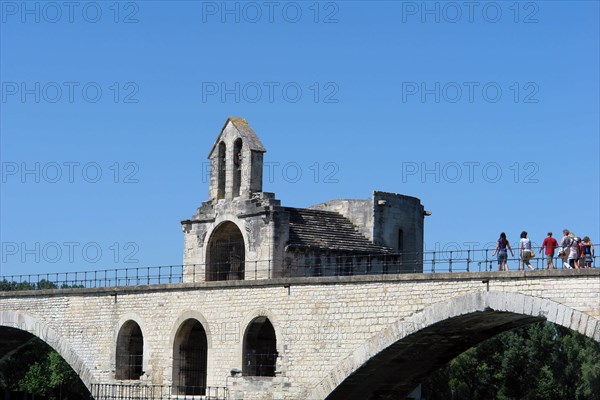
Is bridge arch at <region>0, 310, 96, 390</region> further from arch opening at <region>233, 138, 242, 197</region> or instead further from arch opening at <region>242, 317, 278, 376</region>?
arch opening at <region>233, 138, 242, 197</region>

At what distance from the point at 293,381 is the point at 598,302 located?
33.9ft

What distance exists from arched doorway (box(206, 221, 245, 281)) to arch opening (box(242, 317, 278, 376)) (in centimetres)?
384

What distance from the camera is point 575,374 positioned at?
2450 inches

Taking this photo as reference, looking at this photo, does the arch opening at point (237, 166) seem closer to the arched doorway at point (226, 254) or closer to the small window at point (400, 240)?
the arched doorway at point (226, 254)

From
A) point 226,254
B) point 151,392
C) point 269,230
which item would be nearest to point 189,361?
point 151,392

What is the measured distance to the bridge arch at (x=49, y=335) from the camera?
143 feet

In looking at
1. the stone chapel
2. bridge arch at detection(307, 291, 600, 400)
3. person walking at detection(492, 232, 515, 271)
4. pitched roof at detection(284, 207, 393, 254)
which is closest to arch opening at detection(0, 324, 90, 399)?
the stone chapel

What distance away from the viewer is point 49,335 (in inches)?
1802

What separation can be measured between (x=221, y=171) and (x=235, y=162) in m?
0.94

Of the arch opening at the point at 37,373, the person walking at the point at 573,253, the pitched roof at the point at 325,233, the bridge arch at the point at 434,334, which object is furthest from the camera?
the arch opening at the point at 37,373

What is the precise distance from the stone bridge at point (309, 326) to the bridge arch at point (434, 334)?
4 cm

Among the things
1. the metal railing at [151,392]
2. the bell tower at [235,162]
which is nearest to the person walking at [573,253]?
the metal railing at [151,392]

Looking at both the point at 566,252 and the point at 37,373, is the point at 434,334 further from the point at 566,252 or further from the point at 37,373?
the point at 37,373

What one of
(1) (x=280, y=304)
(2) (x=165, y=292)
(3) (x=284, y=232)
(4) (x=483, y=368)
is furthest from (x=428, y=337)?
(4) (x=483, y=368)
